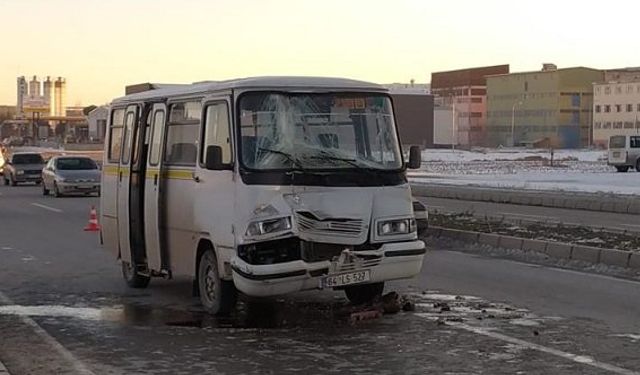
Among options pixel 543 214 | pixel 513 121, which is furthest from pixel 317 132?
pixel 513 121

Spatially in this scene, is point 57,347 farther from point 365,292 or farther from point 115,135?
point 115,135

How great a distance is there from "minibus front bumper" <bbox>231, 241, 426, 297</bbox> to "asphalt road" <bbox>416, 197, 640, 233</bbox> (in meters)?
10.8

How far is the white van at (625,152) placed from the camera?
170ft

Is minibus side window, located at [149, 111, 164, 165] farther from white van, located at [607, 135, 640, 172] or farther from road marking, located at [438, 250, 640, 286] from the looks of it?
white van, located at [607, 135, 640, 172]

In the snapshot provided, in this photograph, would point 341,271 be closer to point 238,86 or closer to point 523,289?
point 238,86

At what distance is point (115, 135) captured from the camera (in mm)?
12922

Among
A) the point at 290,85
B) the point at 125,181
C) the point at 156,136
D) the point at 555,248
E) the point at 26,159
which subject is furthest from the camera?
the point at 26,159

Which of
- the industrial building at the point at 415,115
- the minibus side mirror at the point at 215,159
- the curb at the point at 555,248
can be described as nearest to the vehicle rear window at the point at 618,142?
the curb at the point at 555,248

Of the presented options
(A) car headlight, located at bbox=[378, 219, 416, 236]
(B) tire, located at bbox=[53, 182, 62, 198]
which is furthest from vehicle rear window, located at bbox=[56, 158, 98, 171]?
(A) car headlight, located at bbox=[378, 219, 416, 236]

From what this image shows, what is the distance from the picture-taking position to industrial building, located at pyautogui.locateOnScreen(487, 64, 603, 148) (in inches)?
5871

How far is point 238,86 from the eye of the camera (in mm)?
10031

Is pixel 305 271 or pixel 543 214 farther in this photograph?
pixel 543 214

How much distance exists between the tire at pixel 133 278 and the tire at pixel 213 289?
1.88 m

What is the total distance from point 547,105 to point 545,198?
124 m
